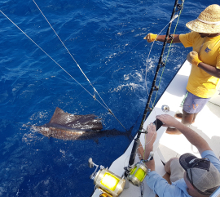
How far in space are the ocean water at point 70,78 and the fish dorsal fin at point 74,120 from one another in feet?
0.98

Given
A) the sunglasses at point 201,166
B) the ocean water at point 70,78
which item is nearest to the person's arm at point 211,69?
the sunglasses at point 201,166

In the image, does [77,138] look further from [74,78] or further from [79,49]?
[79,49]

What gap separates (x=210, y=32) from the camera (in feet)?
7.79

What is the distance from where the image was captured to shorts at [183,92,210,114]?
3.09 meters

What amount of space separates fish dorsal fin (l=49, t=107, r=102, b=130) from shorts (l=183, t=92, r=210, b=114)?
235cm

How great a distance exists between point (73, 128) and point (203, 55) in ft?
11.6

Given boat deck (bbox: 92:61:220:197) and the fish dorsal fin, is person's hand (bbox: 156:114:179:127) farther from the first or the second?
the fish dorsal fin

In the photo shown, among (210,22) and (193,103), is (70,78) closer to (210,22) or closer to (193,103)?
(193,103)

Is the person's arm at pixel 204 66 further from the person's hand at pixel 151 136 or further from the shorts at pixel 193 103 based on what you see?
the person's hand at pixel 151 136

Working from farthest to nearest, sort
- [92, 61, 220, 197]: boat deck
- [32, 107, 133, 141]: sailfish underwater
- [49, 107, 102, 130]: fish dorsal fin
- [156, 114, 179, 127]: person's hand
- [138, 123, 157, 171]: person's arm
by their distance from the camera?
[49, 107, 102, 130]: fish dorsal fin < [32, 107, 133, 141]: sailfish underwater < [92, 61, 220, 197]: boat deck < [156, 114, 179, 127]: person's hand < [138, 123, 157, 171]: person's arm

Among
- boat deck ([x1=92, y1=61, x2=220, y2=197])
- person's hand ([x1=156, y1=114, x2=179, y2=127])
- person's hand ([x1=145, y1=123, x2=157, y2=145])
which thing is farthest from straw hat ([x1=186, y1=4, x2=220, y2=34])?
boat deck ([x1=92, y1=61, x2=220, y2=197])

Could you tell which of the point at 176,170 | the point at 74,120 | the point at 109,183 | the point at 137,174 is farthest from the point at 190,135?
the point at 74,120

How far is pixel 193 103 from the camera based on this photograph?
316 cm

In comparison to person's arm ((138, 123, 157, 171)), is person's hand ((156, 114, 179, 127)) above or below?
A: above
